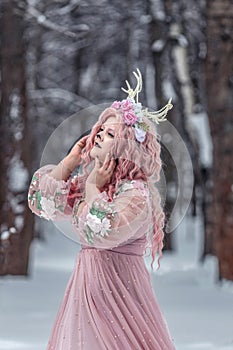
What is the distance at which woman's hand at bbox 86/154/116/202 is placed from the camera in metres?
6.42

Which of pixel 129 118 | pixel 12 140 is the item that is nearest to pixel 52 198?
pixel 129 118

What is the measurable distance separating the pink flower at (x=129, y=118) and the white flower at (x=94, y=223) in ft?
2.10

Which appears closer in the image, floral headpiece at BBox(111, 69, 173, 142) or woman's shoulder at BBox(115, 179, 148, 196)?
woman's shoulder at BBox(115, 179, 148, 196)

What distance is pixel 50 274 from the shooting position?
1884 cm

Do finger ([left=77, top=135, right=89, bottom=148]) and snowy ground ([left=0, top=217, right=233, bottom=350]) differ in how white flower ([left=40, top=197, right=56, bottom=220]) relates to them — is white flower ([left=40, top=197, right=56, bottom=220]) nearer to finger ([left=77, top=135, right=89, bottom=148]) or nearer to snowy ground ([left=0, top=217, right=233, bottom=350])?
finger ([left=77, top=135, right=89, bottom=148])

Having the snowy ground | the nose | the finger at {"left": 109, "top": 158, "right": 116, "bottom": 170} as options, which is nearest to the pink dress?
the finger at {"left": 109, "top": 158, "right": 116, "bottom": 170}

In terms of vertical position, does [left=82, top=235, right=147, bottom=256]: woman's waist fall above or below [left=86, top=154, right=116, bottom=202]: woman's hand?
below

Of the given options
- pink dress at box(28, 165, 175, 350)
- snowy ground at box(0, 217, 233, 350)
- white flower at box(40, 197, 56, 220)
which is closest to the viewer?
pink dress at box(28, 165, 175, 350)

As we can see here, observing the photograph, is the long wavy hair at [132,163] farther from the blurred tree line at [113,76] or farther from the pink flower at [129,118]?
the blurred tree line at [113,76]

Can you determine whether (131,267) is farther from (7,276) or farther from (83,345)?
(7,276)

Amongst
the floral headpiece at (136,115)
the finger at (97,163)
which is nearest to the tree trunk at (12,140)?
the floral headpiece at (136,115)

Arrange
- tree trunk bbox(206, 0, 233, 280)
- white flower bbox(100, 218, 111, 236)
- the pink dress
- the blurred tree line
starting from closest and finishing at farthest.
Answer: white flower bbox(100, 218, 111, 236)
the pink dress
tree trunk bbox(206, 0, 233, 280)
the blurred tree line

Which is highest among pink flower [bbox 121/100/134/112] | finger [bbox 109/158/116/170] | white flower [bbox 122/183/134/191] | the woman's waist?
pink flower [bbox 121/100/134/112]

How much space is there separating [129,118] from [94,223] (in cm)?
71
